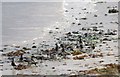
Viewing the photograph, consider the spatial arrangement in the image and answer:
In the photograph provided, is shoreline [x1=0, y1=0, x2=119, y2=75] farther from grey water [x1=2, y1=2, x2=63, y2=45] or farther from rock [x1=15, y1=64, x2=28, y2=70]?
grey water [x1=2, y1=2, x2=63, y2=45]

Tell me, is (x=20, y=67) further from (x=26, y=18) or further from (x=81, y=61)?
(x=26, y=18)

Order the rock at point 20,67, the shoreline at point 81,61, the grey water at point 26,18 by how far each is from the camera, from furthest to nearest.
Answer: the grey water at point 26,18 → the rock at point 20,67 → the shoreline at point 81,61

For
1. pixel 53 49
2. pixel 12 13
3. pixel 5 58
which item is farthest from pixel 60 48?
pixel 12 13

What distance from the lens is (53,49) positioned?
32000 millimetres

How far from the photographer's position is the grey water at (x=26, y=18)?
40.5m

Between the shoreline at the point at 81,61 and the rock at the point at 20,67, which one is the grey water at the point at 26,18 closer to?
the shoreline at the point at 81,61

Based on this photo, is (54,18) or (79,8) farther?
(79,8)

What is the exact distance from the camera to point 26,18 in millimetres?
52062

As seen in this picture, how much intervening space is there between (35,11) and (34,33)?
1790 centimetres

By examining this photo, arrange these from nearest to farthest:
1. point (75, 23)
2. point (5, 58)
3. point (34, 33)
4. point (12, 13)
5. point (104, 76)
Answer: point (104, 76), point (5, 58), point (34, 33), point (75, 23), point (12, 13)

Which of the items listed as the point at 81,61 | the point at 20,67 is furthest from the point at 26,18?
the point at 20,67

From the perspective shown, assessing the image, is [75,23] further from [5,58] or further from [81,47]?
[5,58]

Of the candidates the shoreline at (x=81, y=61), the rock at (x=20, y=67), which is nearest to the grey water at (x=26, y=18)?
the shoreline at (x=81, y=61)

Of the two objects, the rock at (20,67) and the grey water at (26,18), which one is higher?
the grey water at (26,18)
